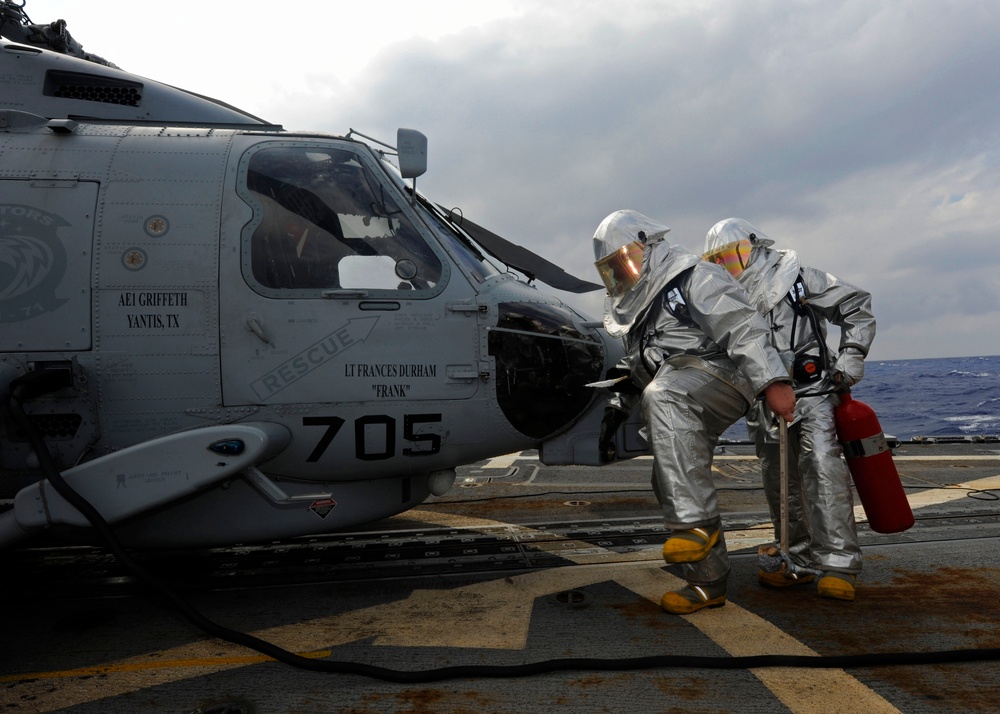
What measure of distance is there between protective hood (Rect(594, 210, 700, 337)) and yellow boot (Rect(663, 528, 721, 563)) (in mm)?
1158

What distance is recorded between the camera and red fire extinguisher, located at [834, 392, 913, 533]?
11.6 feet

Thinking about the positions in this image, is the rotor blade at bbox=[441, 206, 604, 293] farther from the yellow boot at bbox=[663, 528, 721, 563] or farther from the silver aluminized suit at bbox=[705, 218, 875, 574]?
the yellow boot at bbox=[663, 528, 721, 563]

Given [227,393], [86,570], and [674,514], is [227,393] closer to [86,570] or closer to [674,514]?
[86,570]

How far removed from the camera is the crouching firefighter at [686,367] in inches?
125

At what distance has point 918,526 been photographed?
4762 millimetres

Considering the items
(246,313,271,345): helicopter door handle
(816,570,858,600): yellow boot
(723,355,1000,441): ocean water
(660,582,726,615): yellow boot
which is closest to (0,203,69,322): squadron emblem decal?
(246,313,271,345): helicopter door handle

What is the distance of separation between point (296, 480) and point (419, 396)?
88 cm

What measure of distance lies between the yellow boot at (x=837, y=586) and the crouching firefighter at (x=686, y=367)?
55 centimetres

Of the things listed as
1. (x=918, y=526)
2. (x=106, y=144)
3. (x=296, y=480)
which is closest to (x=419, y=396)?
(x=296, y=480)

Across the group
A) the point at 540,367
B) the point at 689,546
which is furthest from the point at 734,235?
the point at 689,546

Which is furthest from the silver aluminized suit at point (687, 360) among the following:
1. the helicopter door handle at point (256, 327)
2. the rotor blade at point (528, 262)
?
the helicopter door handle at point (256, 327)

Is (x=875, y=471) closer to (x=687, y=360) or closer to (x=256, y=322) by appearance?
(x=687, y=360)

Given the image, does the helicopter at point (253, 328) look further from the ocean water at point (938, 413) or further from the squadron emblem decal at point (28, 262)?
the ocean water at point (938, 413)

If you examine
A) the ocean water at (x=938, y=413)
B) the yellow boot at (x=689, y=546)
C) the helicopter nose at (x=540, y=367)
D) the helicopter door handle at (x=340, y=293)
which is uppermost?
the helicopter door handle at (x=340, y=293)
